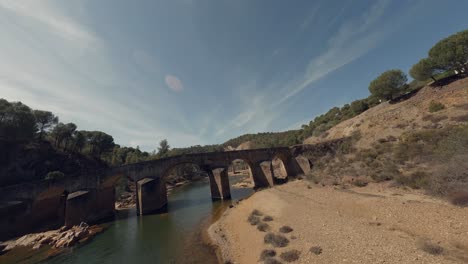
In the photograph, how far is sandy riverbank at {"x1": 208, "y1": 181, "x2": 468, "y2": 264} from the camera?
6812 millimetres

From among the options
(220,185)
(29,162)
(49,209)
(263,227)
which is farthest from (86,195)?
(263,227)

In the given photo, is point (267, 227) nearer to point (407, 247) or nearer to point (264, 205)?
point (264, 205)

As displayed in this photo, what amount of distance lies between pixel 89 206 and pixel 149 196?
674 centimetres

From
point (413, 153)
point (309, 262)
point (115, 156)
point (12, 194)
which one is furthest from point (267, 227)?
point (115, 156)

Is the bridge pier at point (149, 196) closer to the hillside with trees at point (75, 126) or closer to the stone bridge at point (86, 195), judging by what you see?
the stone bridge at point (86, 195)

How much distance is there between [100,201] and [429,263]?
98.0 ft

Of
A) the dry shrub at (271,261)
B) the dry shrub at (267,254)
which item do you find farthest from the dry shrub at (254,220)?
the dry shrub at (271,261)

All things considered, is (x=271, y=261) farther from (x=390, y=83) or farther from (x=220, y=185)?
(x=390, y=83)

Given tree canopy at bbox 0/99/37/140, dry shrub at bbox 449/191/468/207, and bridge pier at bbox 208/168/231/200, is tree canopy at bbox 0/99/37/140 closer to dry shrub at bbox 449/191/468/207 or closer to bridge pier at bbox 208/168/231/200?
bridge pier at bbox 208/168/231/200

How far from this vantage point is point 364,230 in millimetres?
9062

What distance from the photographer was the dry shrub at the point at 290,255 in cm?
781

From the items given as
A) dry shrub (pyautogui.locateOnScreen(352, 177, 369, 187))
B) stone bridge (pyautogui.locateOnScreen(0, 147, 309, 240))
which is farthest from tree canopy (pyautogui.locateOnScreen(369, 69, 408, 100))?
stone bridge (pyautogui.locateOnScreen(0, 147, 309, 240))

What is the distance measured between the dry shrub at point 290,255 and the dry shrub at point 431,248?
4.34 m

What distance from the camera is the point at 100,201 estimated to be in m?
24.1
